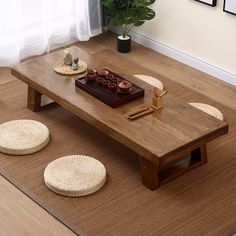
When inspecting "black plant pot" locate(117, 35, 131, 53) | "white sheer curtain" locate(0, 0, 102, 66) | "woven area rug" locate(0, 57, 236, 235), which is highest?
"white sheer curtain" locate(0, 0, 102, 66)

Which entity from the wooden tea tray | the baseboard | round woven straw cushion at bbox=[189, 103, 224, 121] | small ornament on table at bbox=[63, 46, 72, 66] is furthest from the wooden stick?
the baseboard

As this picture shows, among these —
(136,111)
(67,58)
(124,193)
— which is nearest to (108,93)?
(136,111)

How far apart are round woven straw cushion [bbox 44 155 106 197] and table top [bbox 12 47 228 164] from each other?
0.22 metres

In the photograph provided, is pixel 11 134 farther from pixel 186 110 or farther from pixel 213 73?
pixel 213 73

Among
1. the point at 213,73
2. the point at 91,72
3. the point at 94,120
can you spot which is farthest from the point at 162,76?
the point at 94,120

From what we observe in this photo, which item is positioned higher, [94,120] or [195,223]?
[94,120]

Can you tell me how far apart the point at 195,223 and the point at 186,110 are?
0.75m

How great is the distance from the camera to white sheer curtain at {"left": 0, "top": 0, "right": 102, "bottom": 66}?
4898mm

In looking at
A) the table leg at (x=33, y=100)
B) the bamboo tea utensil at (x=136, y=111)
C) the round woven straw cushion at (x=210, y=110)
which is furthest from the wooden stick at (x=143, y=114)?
the table leg at (x=33, y=100)

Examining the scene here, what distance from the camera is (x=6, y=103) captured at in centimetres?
440

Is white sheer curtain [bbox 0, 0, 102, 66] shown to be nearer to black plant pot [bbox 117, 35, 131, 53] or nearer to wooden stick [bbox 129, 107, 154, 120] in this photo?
black plant pot [bbox 117, 35, 131, 53]

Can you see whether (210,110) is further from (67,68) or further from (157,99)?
(67,68)

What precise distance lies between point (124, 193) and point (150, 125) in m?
0.42

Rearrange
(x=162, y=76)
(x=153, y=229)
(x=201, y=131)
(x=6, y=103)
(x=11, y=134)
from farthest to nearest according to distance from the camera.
Answer: (x=162, y=76)
(x=6, y=103)
(x=11, y=134)
(x=201, y=131)
(x=153, y=229)
